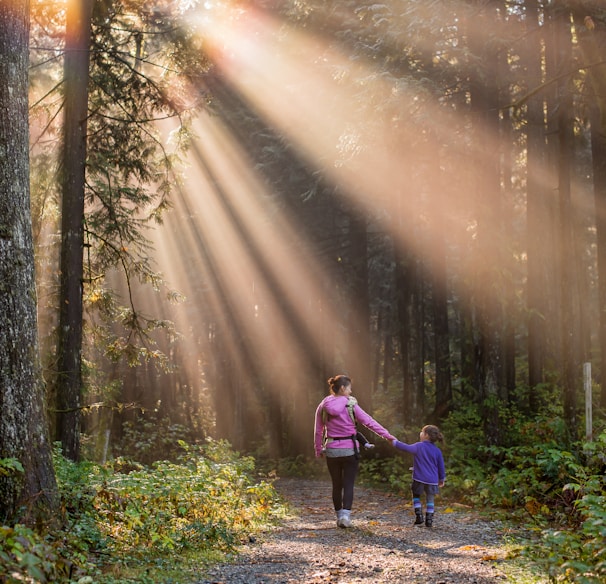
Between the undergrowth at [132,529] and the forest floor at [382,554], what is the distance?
392 mm

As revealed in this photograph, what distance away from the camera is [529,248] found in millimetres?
19203

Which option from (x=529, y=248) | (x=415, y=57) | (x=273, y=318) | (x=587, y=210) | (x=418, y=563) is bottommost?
(x=418, y=563)

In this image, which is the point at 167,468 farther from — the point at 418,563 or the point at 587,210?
the point at 587,210

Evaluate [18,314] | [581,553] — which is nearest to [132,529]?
[18,314]

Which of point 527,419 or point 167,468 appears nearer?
point 167,468

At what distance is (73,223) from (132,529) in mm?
6569

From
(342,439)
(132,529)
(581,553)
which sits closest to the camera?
(581,553)

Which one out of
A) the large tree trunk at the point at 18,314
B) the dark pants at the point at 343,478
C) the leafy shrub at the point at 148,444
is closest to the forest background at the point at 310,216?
the large tree trunk at the point at 18,314

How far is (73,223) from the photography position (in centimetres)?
Result: 1224

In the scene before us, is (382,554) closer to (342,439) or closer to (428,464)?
(342,439)

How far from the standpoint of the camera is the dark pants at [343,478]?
9492 millimetres

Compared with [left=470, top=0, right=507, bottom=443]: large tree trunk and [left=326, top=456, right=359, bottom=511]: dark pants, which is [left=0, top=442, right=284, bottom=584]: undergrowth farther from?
[left=470, top=0, right=507, bottom=443]: large tree trunk

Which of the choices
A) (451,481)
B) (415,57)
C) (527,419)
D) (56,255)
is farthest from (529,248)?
(56,255)

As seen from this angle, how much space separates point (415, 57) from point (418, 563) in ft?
40.9
